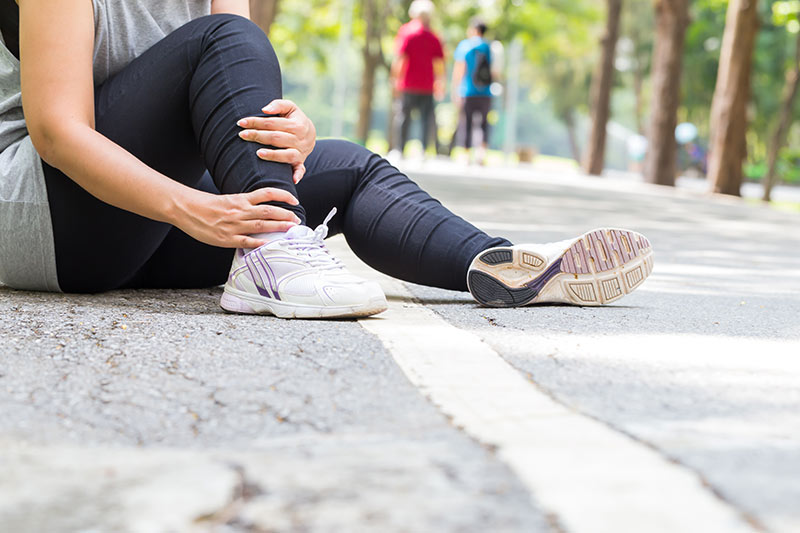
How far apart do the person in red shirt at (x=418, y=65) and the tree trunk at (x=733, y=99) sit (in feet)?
12.4

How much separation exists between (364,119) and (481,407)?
25.0 meters

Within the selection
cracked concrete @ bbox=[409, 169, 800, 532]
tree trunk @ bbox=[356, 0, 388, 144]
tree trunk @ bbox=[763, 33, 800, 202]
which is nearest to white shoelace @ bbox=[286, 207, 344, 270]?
cracked concrete @ bbox=[409, 169, 800, 532]

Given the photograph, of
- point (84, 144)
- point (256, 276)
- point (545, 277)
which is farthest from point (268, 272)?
point (545, 277)

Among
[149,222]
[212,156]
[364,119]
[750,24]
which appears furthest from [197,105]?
[364,119]

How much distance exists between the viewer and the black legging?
257 centimetres

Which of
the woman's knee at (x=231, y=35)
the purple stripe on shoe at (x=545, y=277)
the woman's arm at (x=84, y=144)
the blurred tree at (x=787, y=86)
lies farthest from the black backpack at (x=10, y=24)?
the blurred tree at (x=787, y=86)

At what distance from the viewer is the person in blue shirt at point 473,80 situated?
1373 centimetres

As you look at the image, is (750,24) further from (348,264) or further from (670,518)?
(670,518)

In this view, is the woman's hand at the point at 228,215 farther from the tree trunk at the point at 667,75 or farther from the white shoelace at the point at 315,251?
the tree trunk at the point at 667,75

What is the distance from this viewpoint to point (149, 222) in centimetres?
275

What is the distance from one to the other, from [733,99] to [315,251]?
1243 cm

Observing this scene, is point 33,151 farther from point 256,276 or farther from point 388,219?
point 388,219

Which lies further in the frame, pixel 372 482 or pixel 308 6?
pixel 308 6

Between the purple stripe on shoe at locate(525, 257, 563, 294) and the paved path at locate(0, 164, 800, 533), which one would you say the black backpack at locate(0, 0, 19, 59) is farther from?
the purple stripe on shoe at locate(525, 257, 563, 294)
